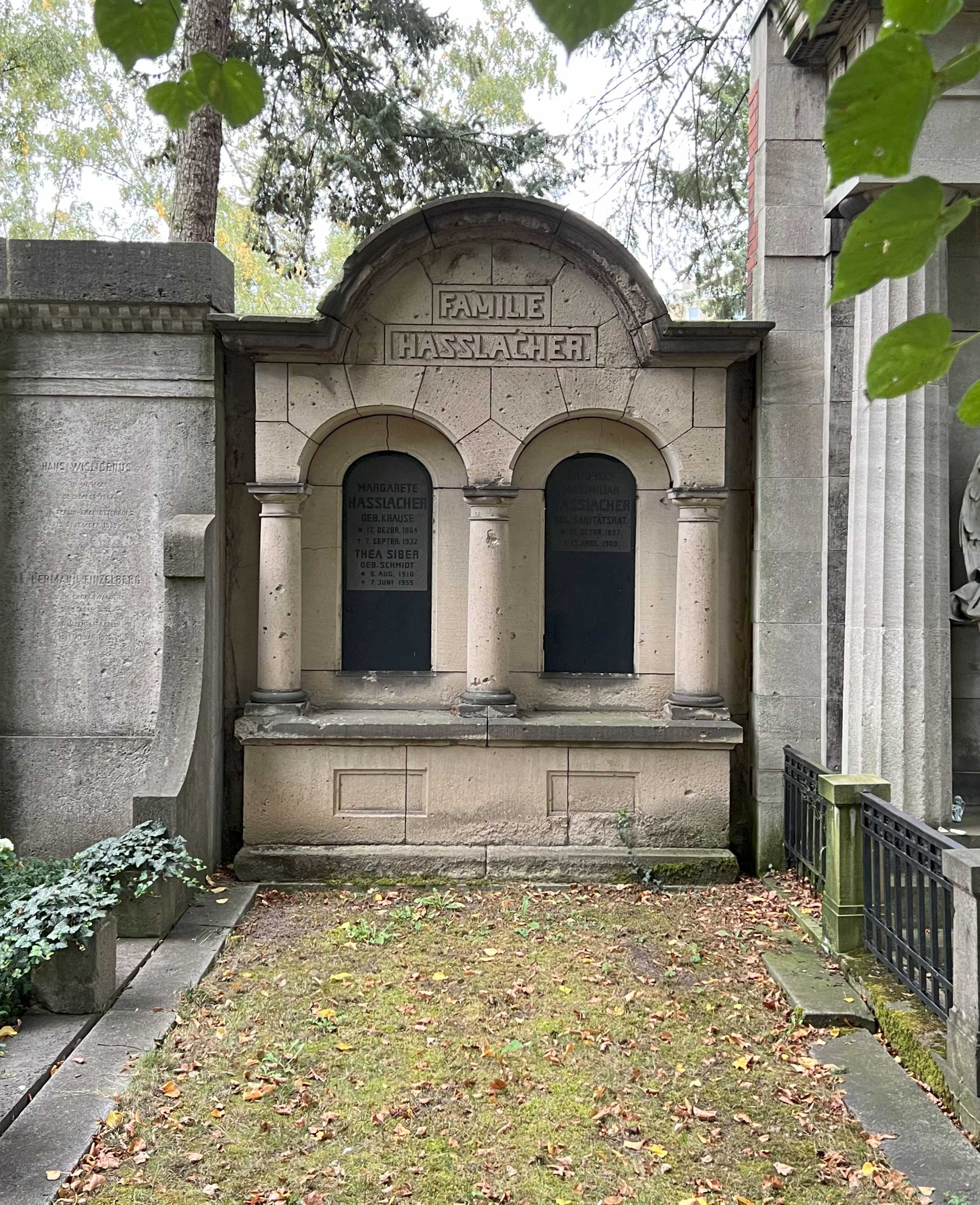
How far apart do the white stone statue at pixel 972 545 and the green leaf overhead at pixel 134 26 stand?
6132 mm

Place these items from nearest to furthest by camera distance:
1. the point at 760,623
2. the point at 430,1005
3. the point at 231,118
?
the point at 231,118 → the point at 430,1005 → the point at 760,623

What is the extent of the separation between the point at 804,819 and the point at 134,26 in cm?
605

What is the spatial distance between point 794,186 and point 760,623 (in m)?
2.96

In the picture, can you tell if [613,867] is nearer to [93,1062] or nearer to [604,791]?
[604,791]

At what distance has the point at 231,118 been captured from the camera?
157 centimetres

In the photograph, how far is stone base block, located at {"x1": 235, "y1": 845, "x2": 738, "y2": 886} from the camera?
6.88 metres

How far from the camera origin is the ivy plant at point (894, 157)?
0.99 metres

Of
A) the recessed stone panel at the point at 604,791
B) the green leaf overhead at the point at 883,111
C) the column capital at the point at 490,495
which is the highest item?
the column capital at the point at 490,495

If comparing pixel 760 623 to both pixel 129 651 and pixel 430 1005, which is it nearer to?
pixel 430 1005

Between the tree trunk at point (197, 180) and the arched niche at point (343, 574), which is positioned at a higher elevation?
the tree trunk at point (197, 180)

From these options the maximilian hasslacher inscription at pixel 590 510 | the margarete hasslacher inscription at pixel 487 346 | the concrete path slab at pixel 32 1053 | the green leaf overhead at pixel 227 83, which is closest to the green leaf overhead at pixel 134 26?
the green leaf overhead at pixel 227 83

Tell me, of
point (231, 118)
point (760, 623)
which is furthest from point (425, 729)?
point (231, 118)

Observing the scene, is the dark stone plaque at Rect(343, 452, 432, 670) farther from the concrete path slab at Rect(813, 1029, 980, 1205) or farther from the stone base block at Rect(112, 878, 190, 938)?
the concrete path slab at Rect(813, 1029, 980, 1205)

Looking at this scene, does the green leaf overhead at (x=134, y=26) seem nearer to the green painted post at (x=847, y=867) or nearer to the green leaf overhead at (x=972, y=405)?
the green leaf overhead at (x=972, y=405)
